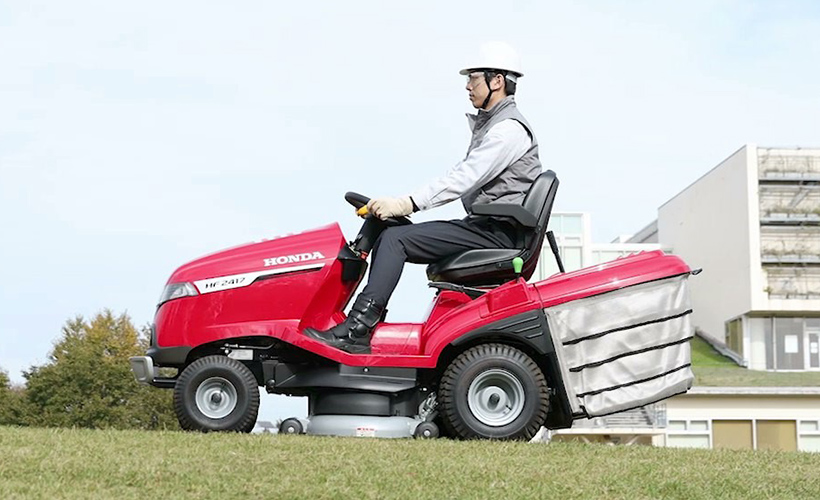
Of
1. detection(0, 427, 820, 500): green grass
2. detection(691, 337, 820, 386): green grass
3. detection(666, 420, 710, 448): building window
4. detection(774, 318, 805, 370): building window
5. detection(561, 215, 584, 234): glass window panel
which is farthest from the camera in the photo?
detection(774, 318, 805, 370): building window

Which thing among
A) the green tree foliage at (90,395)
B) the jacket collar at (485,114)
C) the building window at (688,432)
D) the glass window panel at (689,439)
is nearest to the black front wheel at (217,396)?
the jacket collar at (485,114)

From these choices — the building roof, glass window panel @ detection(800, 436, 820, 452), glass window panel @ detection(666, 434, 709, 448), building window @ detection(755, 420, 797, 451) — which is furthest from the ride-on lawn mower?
the building roof

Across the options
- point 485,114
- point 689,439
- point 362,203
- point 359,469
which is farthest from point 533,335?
point 689,439

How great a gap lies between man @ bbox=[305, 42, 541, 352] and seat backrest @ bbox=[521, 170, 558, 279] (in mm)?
98

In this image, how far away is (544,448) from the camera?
301 inches

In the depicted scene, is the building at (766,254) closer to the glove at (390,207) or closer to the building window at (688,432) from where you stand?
the building window at (688,432)

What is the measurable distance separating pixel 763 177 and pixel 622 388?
61.5 m

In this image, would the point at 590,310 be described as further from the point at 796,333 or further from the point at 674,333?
the point at 796,333

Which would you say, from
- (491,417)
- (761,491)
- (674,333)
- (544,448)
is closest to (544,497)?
(761,491)

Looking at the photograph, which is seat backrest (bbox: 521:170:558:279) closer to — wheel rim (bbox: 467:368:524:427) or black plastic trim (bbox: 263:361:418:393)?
wheel rim (bbox: 467:368:524:427)

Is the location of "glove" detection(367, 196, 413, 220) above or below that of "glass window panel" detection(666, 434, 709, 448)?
above

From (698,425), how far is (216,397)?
52.5 meters

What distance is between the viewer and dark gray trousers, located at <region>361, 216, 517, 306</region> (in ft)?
27.6

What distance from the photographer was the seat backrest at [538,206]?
28.1ft
